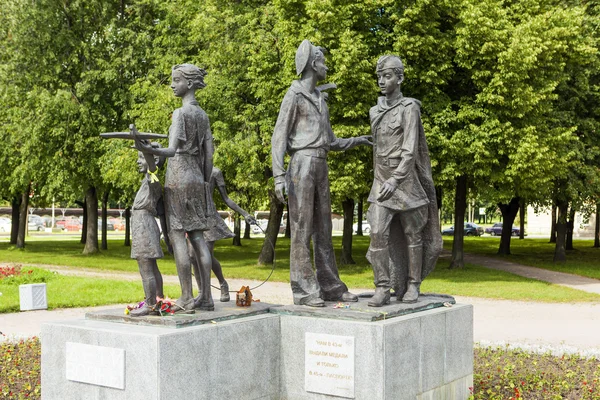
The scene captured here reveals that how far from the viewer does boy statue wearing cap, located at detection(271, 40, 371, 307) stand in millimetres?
7688

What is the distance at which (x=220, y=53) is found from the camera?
24.7 meters

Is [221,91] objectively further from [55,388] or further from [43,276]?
[55,388]

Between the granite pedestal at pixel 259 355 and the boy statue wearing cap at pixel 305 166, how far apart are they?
40 centimetres

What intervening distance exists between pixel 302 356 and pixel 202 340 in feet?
3.62

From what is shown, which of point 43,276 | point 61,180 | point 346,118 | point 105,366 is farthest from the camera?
point 61,180

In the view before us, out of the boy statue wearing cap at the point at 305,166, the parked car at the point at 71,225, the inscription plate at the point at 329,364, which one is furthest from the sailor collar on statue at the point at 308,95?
the parked car at the point at 71,225

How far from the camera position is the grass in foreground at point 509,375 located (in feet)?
26.7

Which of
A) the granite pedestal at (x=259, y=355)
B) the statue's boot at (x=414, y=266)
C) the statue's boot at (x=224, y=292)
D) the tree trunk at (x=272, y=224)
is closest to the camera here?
the granite pedestal at (x=259, y=355)

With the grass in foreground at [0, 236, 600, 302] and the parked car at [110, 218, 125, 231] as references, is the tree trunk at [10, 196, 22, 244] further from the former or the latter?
the parked car at [110, 218, 125, 231]

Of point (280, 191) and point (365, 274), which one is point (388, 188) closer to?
point (280, 191)

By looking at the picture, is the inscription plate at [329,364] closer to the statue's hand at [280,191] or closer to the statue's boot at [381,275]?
the statue's boot at [381,275]

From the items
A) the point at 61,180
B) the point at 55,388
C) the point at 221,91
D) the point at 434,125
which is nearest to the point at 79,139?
the point at 61,180

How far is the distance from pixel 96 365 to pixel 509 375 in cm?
471

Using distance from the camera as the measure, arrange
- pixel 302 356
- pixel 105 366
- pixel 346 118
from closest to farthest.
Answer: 1. pixel 105 366
2. pixel 302 356
3. pixel 346 118
